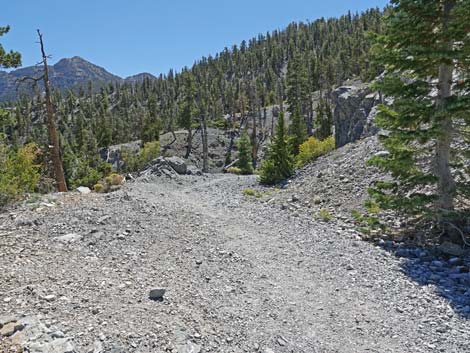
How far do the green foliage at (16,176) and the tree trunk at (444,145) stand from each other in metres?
13.6

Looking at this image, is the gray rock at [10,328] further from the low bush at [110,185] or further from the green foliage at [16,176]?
the low bush at [110,185]

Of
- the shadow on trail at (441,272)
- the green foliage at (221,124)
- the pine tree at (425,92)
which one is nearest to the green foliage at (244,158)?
the pine tree at (425,92)

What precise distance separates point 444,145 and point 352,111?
21.5m

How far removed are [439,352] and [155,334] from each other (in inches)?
169

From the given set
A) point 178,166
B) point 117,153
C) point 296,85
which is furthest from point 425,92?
point 117,153

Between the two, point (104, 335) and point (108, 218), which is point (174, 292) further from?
point (108, 218)

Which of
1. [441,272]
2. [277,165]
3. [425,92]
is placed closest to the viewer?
[441,272]

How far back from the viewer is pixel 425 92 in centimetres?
873

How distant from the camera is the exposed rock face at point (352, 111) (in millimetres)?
26723

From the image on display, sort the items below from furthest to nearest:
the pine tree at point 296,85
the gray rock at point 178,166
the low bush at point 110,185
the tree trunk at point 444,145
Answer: the pine tree at point 296,85 → the gray rock at point 178,166 → the low bush at point 110,185 → the tree trunk at point 444,145

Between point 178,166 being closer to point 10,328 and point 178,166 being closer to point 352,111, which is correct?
point 352,111

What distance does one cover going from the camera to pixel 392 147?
9.26 metres

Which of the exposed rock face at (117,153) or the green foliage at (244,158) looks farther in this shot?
the exposed rock face at (117,153)

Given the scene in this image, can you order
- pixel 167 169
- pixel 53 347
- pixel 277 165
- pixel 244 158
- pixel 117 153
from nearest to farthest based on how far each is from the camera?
pixel 53 347 < pixel 277 165 < pixel 167 169 < pixel 244 158 < pixel 117 153
